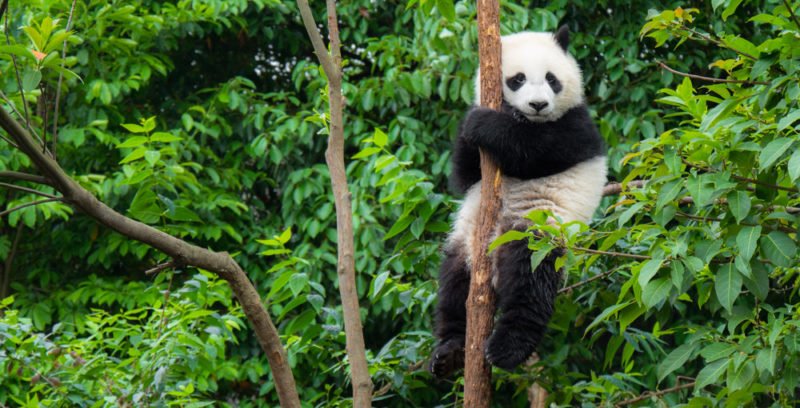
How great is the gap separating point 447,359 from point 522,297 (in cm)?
38

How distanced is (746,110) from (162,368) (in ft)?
7.31

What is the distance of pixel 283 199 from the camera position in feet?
21.6

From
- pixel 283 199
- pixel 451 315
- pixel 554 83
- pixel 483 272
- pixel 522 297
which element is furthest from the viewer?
pixel 283 199

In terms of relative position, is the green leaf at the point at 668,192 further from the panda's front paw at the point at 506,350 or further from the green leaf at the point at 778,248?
the panda's front paw at the point at 506,350

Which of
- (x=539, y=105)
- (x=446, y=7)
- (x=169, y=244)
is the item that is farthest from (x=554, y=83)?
(x=169, y=244)

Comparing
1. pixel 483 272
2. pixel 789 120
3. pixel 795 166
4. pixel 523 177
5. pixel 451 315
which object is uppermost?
pixel 789 120

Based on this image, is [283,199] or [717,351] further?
[283,199]

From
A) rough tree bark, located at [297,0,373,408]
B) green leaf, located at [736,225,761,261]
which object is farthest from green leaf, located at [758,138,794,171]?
rough tree bark, located at [297,0,373,408]

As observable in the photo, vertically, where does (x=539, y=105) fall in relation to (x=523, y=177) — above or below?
above

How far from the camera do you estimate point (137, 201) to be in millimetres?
3051

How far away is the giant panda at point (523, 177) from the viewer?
3455mm

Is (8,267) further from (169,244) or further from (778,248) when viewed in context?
(778,248)

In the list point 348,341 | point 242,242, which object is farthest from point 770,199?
point 242,242

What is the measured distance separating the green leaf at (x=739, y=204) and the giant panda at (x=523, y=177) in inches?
42.9
